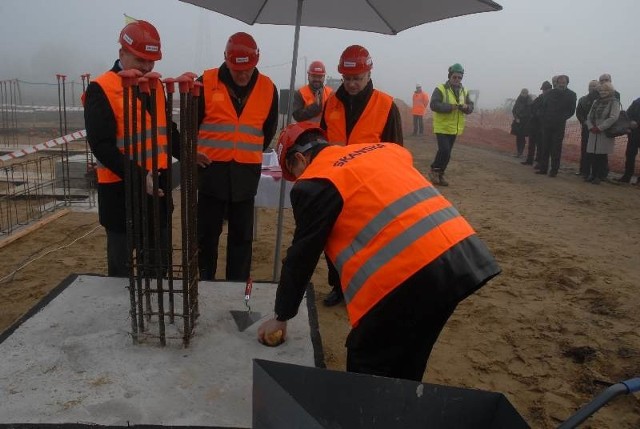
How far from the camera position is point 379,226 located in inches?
77.2

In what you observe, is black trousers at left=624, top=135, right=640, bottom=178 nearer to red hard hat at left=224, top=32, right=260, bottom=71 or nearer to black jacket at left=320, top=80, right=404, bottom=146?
black jacket at left=320, top=80, right=404, bottom=146

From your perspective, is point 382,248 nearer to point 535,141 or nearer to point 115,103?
point 115,103

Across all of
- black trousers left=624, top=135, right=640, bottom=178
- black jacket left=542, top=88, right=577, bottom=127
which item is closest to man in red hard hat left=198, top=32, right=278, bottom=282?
black jacket left=542, top=88, right=577, bottom=127

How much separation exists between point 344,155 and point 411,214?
1.14ft

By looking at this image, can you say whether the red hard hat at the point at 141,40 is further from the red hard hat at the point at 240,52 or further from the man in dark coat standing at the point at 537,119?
the man in dark coat standing at the point at 537,119

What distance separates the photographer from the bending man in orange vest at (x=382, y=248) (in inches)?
76.9

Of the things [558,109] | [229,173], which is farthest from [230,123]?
[558,109]

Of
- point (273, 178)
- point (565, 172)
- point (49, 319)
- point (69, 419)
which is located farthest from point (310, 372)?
point (565, 172)

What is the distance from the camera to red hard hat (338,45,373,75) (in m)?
3.78

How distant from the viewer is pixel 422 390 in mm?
1562

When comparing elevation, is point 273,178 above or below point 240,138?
below

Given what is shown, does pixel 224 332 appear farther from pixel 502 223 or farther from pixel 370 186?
pixel 502 223

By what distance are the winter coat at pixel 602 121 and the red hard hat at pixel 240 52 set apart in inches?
329

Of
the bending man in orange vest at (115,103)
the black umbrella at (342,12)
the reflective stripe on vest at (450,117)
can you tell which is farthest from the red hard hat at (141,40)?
the reflective stripe on vest at (450,117)
